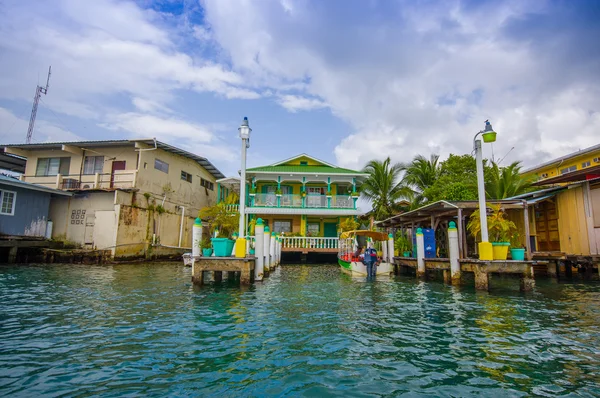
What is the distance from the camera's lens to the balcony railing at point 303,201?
81.0 ft

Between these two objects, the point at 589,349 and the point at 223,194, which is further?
the point at 223,194

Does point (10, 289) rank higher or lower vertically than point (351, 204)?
lower

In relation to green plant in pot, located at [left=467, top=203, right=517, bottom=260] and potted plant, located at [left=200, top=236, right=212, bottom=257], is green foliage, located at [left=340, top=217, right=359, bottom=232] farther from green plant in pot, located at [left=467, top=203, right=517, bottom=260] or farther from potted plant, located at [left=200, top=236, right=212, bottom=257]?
potted plant, located at [left=200, top=236, right=212, bottom=257]

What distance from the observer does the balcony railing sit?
24.7 m

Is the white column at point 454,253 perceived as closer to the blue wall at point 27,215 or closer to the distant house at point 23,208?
the distant house at point 23,208

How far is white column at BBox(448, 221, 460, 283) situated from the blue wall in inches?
854

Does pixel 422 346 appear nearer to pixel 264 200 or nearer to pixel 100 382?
pixel 100 382

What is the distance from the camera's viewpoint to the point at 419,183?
84.9 ft

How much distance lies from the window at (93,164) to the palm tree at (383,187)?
1881 cm

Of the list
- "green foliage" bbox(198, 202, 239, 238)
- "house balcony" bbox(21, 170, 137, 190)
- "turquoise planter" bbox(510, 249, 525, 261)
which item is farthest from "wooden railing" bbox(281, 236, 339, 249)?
"turquoise planter" bbox(510, 249, 525, 261)

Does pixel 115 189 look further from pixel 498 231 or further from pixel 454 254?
pixel 498 231

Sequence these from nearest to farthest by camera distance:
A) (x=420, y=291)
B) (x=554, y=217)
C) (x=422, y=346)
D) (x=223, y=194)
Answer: (x=422, y=346) < (x=420, y=291) < (x=554, y=217) < (x=223, y=194)

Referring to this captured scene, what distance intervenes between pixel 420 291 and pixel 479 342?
562cm

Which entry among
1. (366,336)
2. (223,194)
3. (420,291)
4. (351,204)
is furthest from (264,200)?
(366,336)
